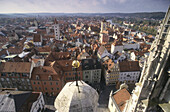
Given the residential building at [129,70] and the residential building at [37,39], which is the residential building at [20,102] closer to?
the residential building at [129,70]

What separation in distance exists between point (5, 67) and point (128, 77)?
38.9m

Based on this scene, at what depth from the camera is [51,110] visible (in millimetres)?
26172

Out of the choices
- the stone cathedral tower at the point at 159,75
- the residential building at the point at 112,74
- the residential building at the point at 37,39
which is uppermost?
the stone cathedral tower at the point at 159,75

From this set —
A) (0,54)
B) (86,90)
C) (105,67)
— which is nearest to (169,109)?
(86,90)

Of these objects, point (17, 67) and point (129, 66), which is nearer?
point (17, 67)

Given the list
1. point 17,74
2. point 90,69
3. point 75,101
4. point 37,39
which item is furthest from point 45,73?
point 37,39

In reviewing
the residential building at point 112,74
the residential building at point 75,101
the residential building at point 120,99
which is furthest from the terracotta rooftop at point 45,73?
the residential building at point 75,101

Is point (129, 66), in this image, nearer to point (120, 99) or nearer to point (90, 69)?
point (90, 69)

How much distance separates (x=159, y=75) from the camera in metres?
6.73

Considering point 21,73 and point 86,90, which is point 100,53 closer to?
point 21,73

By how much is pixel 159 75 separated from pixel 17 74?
32.9 meters

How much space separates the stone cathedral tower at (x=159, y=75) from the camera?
247 inches

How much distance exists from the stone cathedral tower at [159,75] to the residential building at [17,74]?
28.7 metres

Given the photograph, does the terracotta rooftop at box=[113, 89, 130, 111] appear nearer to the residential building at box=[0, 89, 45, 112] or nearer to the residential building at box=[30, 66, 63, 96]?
the residential building at box=[30, 66, 63, 96]
